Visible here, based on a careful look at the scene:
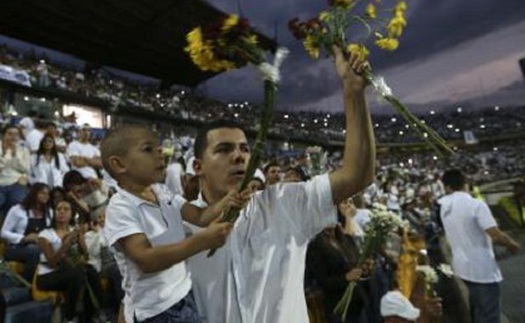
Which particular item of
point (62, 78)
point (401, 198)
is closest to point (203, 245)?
point (401, 198)

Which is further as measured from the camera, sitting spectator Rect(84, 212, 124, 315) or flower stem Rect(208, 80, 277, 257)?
sitting spectator Rect(84, 212, 124, 315)

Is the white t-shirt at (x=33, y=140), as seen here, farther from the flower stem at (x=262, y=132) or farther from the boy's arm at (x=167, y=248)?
the flower stem at (x=262, y=132)

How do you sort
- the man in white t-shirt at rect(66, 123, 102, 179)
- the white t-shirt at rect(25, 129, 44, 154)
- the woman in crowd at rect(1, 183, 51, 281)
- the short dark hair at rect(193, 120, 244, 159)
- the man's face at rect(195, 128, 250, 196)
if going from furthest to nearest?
the white t-shirt at rect(25, 129, 44, 154) < the man in white t-shirt at rect(66, 123, 102, 179) < the woman in crowd at rect(1, 183, 51, 281) < the short dark hair at rect(193, 120, 244, 159) < the man's face at rect(195, 128, 250, 196)

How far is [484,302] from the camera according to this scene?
5.17 meters

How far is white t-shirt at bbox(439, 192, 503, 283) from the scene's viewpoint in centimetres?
516

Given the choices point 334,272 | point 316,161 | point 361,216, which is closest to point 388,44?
point 334,272

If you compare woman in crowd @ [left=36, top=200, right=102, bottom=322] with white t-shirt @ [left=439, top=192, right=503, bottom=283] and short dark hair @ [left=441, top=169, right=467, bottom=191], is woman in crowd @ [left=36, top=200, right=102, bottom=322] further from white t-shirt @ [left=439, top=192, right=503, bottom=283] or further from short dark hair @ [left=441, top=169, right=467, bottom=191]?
short dark hair @ [left=441, top=169, right=467, bottom=191]

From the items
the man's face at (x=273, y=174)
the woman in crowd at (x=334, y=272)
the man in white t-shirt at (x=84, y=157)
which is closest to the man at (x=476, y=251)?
the woman in crowd at (x=334, y=272)

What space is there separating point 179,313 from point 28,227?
4.10 metres

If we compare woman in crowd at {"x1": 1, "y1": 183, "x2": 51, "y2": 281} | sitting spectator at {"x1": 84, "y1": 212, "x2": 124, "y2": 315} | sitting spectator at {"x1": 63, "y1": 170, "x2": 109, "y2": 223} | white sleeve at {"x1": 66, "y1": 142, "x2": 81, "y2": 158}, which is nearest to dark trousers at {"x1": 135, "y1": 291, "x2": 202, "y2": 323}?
sitting spectator at {"x1": 84, "y1": 212, "x2": 124, "y2": 315}

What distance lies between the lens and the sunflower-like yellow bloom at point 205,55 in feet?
5.98

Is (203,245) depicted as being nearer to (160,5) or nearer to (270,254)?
(270,254)

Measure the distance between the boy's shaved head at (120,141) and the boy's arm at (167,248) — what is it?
0.44m

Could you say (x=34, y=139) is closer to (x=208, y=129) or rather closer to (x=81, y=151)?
(x=81, y=151)
